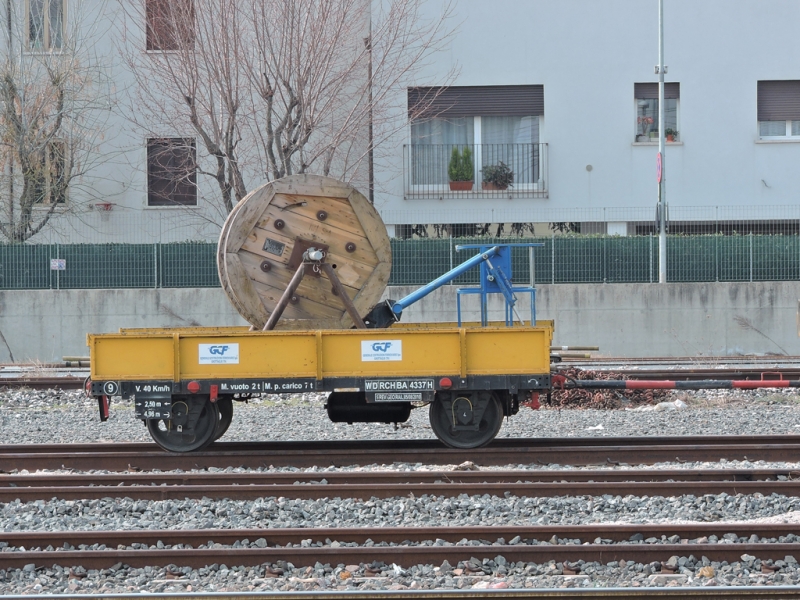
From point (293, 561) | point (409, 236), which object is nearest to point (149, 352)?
point (293, 561)

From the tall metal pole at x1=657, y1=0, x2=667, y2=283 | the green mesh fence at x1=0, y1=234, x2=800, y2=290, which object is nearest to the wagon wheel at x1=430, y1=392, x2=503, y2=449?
the green mesh fence at x1=0, y1=234, x2=800, y2=290

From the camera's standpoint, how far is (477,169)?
26.6m

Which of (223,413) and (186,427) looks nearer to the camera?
(186,427)

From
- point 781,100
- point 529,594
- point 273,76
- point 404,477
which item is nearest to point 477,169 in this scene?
point 273,76

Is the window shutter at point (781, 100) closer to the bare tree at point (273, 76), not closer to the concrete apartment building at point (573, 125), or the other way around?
the concrete apartment building at point (573, 125)

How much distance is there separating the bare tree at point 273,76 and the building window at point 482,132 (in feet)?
4.63

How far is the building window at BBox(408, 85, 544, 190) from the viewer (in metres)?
26.4

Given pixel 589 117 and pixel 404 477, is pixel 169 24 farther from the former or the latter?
pixel 404 477

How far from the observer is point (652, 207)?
2623cm

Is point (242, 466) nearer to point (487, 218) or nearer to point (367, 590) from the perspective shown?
point (367, 590)

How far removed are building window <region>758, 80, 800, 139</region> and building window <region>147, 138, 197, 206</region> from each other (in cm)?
1588

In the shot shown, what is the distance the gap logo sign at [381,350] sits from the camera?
9.74 m

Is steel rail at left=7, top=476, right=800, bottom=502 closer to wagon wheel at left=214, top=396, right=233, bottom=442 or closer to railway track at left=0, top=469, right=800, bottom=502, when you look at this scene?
railway track at left=0, top=469, right=800, bottom=502

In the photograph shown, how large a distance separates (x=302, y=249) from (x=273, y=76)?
12.3 meters
